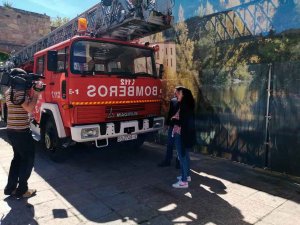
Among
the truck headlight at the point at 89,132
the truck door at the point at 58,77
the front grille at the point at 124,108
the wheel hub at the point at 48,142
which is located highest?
the truck door at the point at 58,77

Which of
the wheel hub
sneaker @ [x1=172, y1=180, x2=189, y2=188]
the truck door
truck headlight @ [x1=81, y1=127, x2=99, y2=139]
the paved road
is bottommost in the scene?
the paved road

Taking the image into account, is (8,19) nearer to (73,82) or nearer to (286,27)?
(73,82)

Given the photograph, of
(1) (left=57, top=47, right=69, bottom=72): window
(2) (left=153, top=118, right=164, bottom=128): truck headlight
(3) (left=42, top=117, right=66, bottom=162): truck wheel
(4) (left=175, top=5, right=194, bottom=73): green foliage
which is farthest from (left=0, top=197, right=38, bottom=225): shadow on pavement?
(4) (left=175, top=5, right=194, bottom=73): green foliage

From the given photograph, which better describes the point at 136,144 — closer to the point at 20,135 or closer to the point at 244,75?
the point at 244,75

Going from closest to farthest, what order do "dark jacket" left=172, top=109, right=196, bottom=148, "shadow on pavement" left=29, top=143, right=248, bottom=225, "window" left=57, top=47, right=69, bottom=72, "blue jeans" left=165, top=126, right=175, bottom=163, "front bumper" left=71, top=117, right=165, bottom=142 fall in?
"shadow on pavement" left=29, top=143, right=248, bottom=225 → "dark jacket" left=172, top=109, right=196, bottom=148 → "front bumper" left=71, top=117, right=165, bottom=142 → "window" left=57, top=47, right=69, bottom=72 → "blue jeans" left=165, top=126, right=175, bottom=163

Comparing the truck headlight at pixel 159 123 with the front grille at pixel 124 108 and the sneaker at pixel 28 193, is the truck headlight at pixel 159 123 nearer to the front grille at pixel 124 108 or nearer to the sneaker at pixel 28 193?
the front grille at pixel 124 108

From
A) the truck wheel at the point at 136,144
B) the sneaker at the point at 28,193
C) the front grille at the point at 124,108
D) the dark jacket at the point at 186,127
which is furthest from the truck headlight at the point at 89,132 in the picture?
the truck wheel at the point at 136,144

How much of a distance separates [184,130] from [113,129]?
164cm

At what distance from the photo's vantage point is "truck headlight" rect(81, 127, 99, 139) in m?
5.05

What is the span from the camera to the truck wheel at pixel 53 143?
228 inches

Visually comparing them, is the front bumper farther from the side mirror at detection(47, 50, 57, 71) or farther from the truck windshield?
the side mirror at detection(47, 50, 57, 71)

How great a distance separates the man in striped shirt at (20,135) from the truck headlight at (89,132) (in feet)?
3.49

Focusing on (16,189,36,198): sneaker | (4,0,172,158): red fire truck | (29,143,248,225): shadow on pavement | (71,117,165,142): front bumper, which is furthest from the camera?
(4,0,172,158): red fire truck

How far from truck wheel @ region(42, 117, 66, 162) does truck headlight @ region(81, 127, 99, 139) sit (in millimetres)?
932
